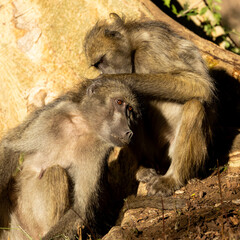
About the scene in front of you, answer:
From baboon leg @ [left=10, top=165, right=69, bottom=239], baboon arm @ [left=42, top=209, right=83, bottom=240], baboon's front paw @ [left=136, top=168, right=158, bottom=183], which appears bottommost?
baboon's front paw @ [left=136, top=168, right=158, bottom=183]

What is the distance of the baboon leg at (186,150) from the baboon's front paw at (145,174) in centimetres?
28

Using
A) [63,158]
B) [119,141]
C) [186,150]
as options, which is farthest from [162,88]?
[63,158]

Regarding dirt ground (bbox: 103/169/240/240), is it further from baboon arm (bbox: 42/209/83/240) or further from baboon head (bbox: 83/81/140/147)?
baboon head (bbox: 83/81/140/147)

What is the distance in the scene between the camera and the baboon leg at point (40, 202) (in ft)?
11.8

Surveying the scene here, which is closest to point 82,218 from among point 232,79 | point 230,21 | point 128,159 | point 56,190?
point 56,190

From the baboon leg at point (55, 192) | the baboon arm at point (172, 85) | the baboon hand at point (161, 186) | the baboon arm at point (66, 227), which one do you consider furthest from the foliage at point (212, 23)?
the baboon arm at point (66, 227)

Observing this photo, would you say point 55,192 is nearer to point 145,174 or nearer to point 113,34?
point 145,174

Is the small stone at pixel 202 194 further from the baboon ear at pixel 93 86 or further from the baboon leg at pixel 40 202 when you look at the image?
the baboon ear at pixel 93 86

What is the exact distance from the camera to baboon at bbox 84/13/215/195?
409cm

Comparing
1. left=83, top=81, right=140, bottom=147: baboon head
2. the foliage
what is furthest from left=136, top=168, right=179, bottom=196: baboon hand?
the foliage

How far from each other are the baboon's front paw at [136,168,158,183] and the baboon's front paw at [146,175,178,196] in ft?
0.81

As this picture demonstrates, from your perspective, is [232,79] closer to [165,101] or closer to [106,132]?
[165,101]

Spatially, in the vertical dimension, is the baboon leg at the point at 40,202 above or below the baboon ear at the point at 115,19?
below

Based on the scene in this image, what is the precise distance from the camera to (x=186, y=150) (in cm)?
409
